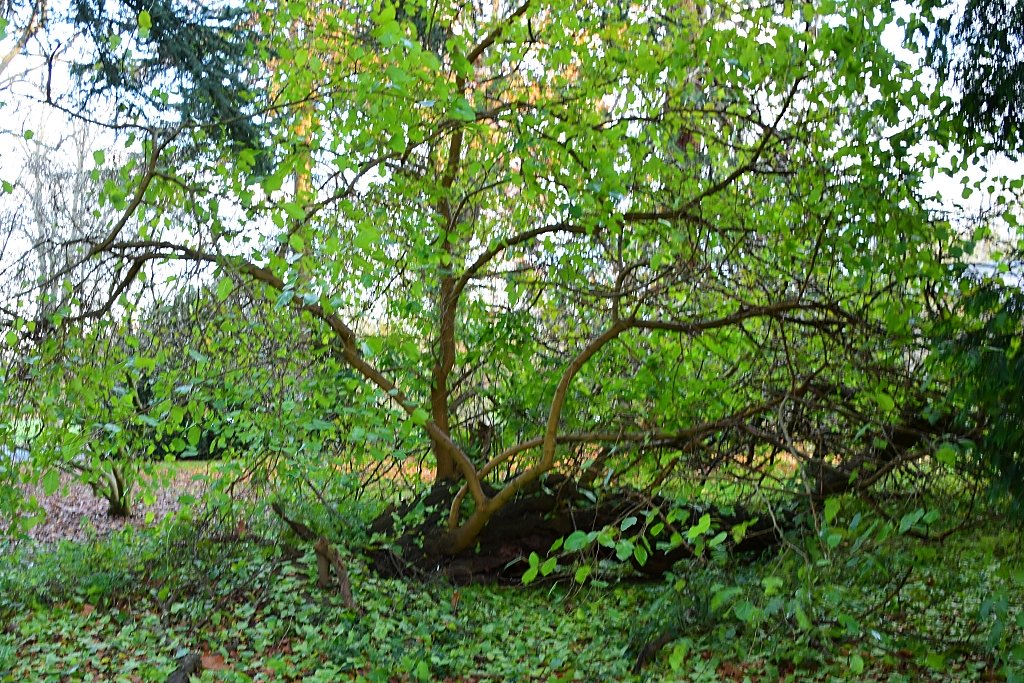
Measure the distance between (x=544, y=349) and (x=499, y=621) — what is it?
171cm

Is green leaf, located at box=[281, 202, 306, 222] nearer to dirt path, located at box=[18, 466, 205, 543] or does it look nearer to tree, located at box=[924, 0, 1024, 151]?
tree, located at box=[924, 0, 1024, 151]

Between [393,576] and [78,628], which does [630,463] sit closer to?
[393,576]

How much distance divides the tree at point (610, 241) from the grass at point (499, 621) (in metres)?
0.51

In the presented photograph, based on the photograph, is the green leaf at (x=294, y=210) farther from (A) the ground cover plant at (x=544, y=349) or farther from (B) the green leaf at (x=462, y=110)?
(B) the green leaf at (x=462, y=110)

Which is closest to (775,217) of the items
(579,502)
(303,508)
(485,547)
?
(579,502)

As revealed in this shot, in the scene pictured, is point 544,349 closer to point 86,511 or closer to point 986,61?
point 986,61

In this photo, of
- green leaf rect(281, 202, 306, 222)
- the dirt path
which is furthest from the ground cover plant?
the dirt path

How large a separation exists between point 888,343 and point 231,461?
3701mm

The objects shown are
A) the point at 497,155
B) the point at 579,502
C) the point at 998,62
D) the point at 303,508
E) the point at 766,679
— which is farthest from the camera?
the point at 303,508

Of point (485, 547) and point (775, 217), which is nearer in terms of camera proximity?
point (775, 217)

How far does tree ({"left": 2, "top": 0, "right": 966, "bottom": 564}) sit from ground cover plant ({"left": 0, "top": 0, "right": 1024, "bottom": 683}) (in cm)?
3

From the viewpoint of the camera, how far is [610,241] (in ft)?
18.8

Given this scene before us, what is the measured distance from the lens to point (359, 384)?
204 inches

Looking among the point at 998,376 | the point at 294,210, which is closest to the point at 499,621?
the point at 294,210
